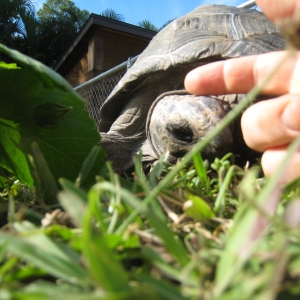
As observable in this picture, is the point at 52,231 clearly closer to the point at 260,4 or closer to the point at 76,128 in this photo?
the point at 76,128

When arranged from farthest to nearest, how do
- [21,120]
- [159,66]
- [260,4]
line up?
[159,66] → [260,4] → [21,120]

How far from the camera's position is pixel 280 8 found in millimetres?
590

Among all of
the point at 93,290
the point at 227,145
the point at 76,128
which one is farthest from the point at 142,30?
the point at 93,290

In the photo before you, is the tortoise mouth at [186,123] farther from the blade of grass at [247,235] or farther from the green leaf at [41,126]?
the blade of grass at [247,235]

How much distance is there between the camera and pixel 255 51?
43.8 inches

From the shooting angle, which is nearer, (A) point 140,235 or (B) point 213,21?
(A) point 140,235

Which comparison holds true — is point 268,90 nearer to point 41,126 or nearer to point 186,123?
point 41,126

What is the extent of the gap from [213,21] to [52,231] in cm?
126

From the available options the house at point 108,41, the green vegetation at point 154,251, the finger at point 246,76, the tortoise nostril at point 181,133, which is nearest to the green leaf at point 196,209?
the green vegetation at point 154,251

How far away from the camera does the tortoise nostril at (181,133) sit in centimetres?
107

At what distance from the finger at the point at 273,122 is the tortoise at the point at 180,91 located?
0.39 meters

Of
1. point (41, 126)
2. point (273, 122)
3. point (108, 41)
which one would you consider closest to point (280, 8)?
point (273, 122)

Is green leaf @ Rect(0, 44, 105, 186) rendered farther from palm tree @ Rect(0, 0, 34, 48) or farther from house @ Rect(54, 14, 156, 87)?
palm tree @ Rect(0, 0, 34, 48)

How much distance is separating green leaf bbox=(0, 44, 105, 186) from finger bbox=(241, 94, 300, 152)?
8.7 inches
